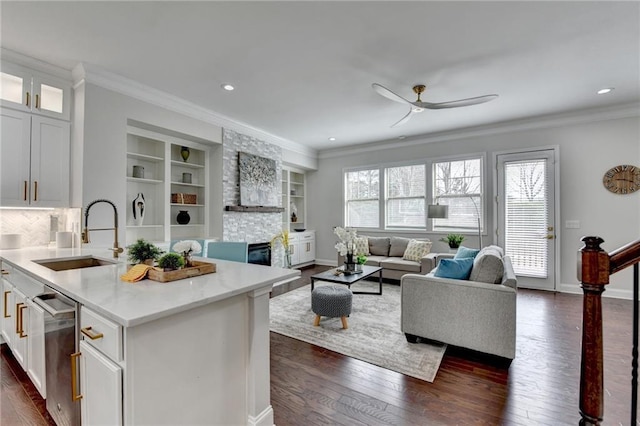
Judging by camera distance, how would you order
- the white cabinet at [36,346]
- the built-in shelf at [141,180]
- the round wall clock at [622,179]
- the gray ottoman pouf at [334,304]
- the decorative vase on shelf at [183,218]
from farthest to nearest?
the decorative vase on shelf at [183,218]
the round wall clock at [622,179]
the built-in shelf at [141,180]
the gray ottoman pouf at [334,304]
the white cabinet at [36,346]

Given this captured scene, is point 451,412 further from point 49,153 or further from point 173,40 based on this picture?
point 49,153

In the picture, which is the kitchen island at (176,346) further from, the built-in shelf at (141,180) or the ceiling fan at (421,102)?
the built-in shelf at (141,180)

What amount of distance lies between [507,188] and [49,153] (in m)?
6.71

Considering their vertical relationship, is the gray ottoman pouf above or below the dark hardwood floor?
above

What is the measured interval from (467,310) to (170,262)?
2.47m

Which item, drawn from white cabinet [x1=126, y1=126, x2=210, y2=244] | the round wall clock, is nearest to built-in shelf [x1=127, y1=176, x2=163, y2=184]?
white cabinet [x1=126, y1=126, x2=210, y2=244]

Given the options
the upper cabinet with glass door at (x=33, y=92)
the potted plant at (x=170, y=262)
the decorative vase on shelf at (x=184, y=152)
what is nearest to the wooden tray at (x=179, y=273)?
the potted plant at (x=170, y=262)

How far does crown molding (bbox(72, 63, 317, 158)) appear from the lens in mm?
3189

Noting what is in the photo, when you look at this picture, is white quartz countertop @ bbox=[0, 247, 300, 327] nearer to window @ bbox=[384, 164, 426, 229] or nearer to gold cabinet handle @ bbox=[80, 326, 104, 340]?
gold cabinet handle @ bbox=[80, 326, 104, 340]

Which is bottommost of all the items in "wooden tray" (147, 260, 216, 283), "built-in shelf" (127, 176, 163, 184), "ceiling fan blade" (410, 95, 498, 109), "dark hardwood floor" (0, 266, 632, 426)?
"dark hardwood floor" (0, 266, 632, 426)

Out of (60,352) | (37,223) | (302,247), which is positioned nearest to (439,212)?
(302,247)

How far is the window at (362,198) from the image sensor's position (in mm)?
6672

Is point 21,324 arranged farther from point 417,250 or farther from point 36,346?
point 417,250

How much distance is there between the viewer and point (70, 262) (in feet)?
8.34
